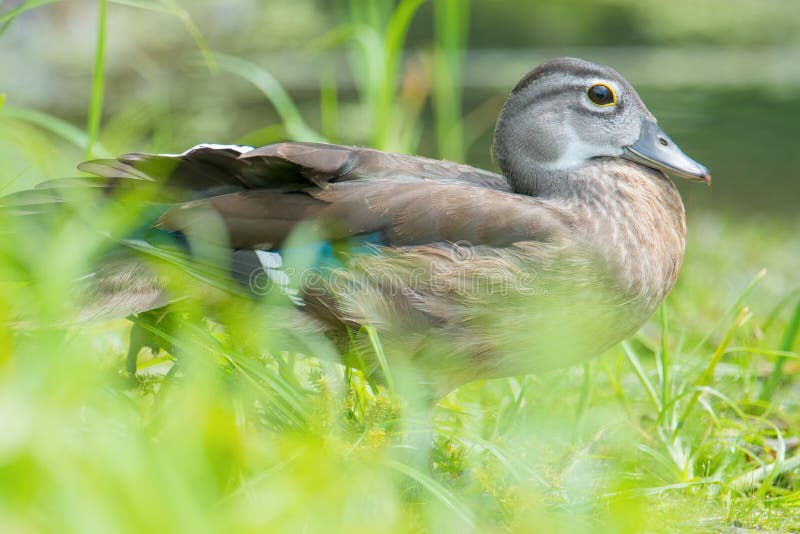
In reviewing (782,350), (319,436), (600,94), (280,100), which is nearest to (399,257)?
(319,436)

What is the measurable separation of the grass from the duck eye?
0.80m

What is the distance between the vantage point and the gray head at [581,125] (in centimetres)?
368

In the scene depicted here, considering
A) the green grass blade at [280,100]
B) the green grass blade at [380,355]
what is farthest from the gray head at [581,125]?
the green grass blade at [280,100]

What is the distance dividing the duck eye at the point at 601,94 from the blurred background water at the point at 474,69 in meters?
1.89

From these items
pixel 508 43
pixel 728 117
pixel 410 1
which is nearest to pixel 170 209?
pixel 410 1

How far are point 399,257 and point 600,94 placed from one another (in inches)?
37.8

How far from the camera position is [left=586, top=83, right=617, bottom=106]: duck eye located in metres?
3.70

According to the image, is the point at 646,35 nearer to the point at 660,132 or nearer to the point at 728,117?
the point at 728,117

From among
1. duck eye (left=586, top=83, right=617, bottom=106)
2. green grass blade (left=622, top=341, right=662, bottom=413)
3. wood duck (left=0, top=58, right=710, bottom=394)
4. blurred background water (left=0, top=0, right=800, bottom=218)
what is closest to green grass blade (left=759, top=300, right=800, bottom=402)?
green grass blade (left=622, top=341, right=662, bottom=413)

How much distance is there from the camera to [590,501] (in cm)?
272

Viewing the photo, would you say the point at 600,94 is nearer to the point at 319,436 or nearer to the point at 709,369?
the point at 709,369

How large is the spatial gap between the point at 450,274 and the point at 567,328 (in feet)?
1.20

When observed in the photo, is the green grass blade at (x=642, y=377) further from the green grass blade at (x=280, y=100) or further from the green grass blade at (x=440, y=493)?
the green grass blade at (x=280, y=100)

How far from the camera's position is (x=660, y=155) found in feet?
12.1
